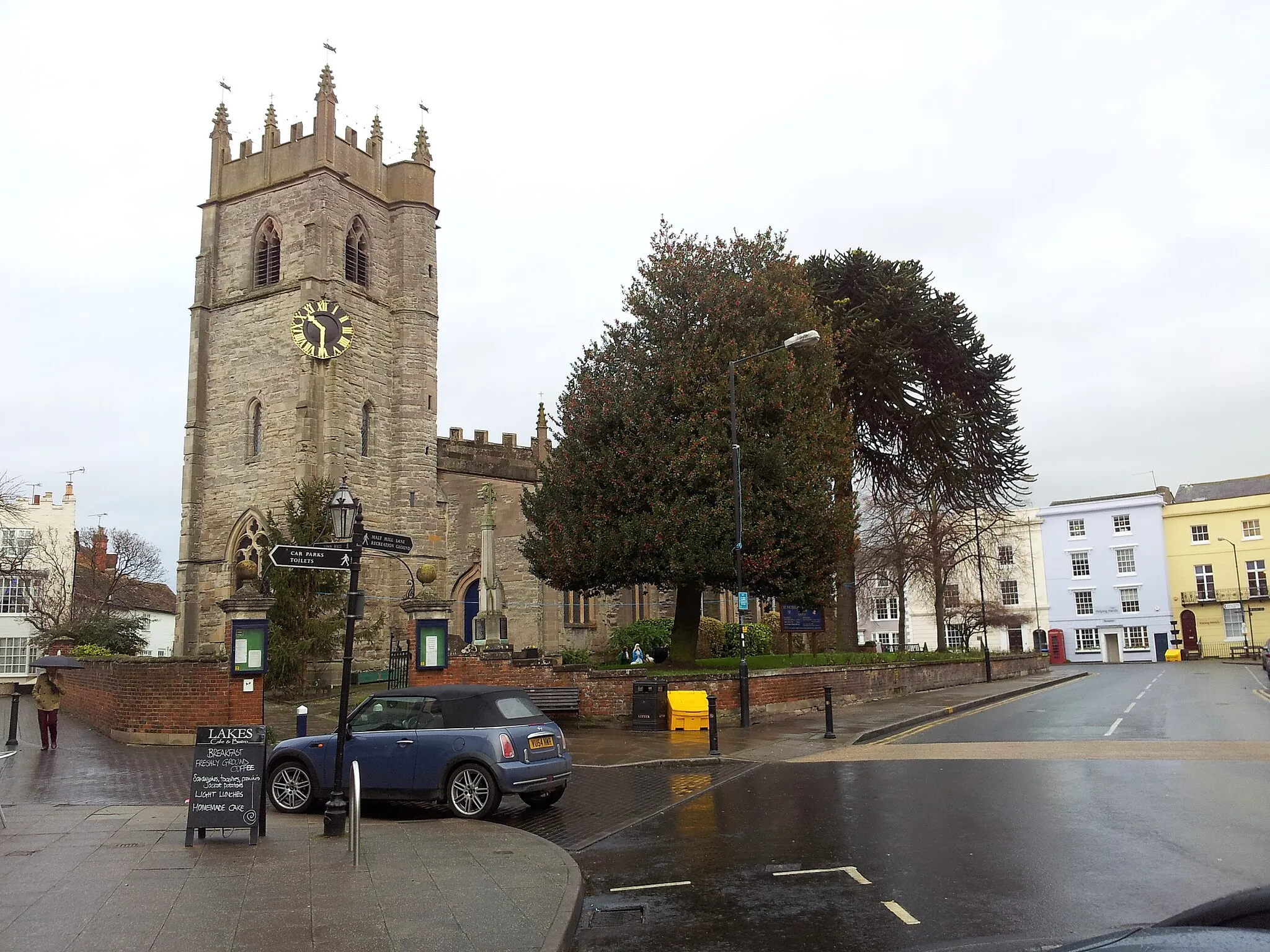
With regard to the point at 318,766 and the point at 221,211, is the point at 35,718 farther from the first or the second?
the point at 221,211

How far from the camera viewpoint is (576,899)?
6.78 meters

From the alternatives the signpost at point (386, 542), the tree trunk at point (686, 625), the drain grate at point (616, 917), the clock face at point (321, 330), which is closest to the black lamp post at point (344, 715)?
the signpost at point (386, 542)

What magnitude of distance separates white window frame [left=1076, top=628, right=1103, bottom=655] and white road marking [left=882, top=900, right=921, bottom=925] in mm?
64843

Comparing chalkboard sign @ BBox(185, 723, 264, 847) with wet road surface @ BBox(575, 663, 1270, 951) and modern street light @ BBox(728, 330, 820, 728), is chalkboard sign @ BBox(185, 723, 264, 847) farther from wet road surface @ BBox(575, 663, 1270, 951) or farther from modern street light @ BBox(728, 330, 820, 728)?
modern street light @ BBox(728, 330, 820, 728)

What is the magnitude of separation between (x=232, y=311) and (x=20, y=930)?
32564mm

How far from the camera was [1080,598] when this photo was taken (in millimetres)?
64375

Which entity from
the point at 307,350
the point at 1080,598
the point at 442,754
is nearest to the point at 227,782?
the point at 442,754

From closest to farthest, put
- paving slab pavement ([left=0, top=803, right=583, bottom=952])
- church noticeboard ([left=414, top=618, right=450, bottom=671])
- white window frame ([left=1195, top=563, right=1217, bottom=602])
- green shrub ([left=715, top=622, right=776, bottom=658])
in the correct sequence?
paving slab pavement ([left=0, top=803, right=583, bottom=952]), church noticeboard ([left=414, top=618, right=450, bottom=671]), green shrub ([left=715, top=622, right=776, bottom=658]), white window frame ([left=1195, top=563, right=1217, bottom=602])

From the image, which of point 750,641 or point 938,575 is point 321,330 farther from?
point 938,575

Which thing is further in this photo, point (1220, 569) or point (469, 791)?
point (1220, 569)

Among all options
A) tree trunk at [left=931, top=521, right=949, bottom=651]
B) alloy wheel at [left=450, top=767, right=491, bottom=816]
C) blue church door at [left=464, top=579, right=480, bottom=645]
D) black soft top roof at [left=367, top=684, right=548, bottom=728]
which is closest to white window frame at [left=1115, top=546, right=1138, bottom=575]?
tree trunk at [left=931, top=521, right=949, bottom=651]

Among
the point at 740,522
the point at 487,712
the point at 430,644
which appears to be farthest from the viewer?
the point at 740,522

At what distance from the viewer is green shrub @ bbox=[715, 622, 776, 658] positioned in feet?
109

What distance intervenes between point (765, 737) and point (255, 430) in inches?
942
